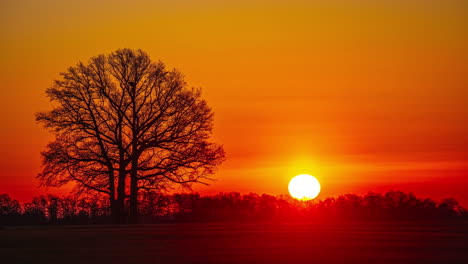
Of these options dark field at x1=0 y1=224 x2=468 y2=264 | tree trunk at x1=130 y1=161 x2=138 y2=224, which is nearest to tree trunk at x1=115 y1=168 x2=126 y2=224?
tree trunk at x1=130 y1=161 x2=138 y2=224

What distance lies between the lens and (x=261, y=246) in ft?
55.2

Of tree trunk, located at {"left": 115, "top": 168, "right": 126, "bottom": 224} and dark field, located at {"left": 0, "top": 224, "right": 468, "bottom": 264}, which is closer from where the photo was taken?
dark field, located at {"left": 0, "top": 224, "right": 468, "bottom": 264}

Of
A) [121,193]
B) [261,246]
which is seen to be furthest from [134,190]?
[261,246]

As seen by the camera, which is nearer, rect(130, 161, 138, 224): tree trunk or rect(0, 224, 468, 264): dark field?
rect(0, 224, 468, 264): dark field

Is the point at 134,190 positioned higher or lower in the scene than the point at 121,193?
higher

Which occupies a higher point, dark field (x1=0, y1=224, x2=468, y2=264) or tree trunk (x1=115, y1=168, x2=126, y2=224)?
tree trunk (x1=115, y1=168, x2=126, y2=224)

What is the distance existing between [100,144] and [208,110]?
599cm

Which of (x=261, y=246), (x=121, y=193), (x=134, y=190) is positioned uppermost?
(x=134, y=190)

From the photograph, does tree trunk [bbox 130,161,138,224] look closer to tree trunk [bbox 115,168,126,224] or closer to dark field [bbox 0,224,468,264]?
tree trunk [bbox 115,168,126,224]

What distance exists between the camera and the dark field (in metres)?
14.1

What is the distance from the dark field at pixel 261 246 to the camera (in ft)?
46.3

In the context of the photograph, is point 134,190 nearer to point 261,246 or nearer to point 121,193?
point 121,193

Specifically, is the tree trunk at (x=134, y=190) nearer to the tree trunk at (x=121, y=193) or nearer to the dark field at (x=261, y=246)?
the tree trunk at (x=121, y=193)

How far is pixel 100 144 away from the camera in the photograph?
37781mm
